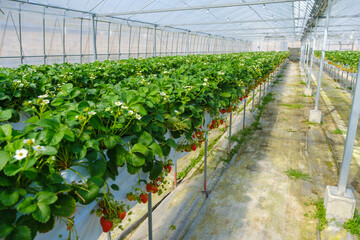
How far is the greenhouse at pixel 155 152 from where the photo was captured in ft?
4.45

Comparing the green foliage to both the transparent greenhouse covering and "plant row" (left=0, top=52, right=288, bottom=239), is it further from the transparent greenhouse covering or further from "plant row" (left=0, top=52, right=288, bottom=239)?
the transparent greenhouse covering

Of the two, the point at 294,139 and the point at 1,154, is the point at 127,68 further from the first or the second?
the point at 1,154


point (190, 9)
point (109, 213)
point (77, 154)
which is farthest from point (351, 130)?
point (190, 9)

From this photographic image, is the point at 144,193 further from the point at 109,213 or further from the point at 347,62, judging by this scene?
the point at 347,62

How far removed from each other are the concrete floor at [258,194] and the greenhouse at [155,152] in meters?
0.02

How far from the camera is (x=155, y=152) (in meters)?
1.83

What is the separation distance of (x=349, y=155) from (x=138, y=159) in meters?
3.03

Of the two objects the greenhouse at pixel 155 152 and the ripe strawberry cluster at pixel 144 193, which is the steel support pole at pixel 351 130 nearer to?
the greenhouse at pixel 155 152

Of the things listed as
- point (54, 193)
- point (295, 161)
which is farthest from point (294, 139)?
point (54, 193)

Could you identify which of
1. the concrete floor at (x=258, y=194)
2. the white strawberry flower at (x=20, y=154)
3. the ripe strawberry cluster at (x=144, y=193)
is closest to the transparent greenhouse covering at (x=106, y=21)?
the concrete floor at (x=258, y=194)

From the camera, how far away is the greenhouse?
1355mm

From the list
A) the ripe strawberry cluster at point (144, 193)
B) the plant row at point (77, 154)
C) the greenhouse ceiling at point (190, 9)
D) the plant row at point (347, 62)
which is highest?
the greenhouse ceiling at point (190, 9)

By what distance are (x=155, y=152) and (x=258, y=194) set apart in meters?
2.99

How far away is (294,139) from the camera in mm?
6766
